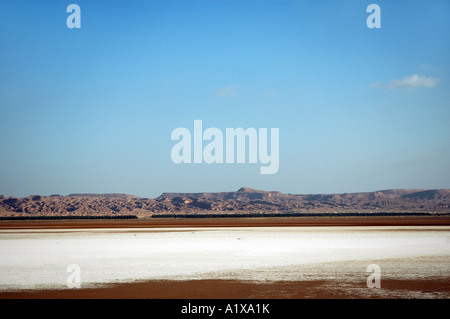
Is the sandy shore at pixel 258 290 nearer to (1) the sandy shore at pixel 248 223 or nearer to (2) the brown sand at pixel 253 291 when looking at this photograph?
(2) the brown sand at pixel 253 291

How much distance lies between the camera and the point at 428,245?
97.4ft

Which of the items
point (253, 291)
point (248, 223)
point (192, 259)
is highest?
point (253, 291)

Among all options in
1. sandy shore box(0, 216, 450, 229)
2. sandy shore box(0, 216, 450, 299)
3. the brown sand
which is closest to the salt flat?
sandy shore box(0, 216, 450, 299)

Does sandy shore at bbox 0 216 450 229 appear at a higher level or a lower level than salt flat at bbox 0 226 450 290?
lower

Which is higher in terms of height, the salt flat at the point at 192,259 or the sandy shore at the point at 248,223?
the salt flat at the point at 192,259

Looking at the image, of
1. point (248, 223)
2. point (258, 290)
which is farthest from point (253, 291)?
point (248, 223)

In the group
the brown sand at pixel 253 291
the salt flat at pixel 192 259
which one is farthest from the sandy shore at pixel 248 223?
the brown sand at pixel 253 291

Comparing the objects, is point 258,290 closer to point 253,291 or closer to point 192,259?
point 253,291

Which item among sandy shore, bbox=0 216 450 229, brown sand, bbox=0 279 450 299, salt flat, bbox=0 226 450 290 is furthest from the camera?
sandy shore, bbox=0 216 450 229

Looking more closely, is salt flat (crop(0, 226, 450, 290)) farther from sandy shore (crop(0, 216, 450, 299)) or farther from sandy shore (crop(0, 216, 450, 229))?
sandy shore (crop(0, 216, 450, 229))

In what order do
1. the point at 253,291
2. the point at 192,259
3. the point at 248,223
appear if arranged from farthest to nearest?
1. the point at 248,223
2. the point at 192,259
3. the point at 253,291

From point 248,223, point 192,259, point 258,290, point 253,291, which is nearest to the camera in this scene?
point 253,291

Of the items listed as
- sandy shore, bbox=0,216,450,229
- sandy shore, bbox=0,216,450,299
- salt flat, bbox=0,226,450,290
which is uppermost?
sandy shore, bbox=0,216,450,299
